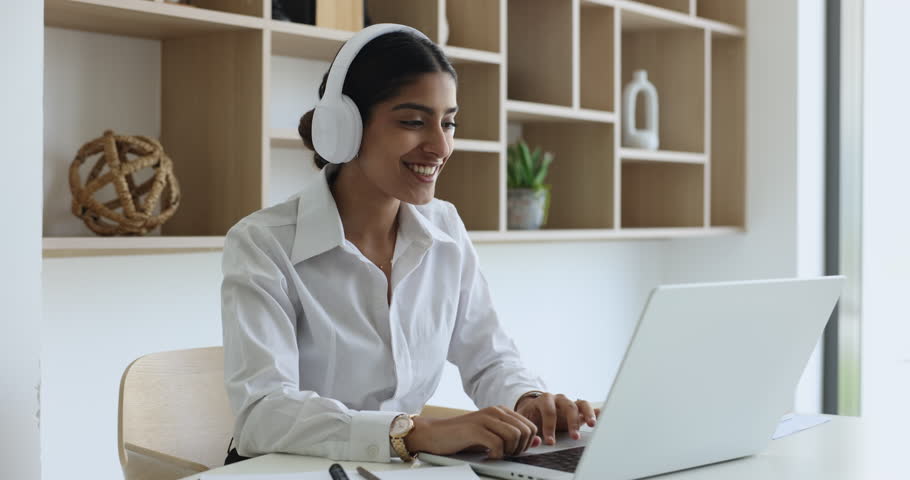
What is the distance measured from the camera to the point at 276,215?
1530mm

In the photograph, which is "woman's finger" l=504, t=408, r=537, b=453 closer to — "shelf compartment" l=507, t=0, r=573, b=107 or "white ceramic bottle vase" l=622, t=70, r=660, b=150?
"shelf compartment" l=507, t=0, r=573, b=107

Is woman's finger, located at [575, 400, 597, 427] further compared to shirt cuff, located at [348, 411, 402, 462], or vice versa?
woman's finger, located at [575, 400, 597, 427]

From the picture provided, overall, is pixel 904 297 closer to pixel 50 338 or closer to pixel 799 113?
pixel 799 113

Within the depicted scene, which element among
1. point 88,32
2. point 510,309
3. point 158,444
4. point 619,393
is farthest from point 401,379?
point 510,309

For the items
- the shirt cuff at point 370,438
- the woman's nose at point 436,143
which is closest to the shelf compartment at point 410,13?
the woman's nose at point 436,143

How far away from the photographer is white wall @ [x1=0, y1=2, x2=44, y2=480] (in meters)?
1.19

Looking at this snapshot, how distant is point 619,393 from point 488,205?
1.67 metres

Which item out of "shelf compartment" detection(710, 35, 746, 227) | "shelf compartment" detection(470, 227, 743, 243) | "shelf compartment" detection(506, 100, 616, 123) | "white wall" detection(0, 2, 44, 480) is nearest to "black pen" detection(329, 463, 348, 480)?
"white wall" detection(0, 2, 44, 480)

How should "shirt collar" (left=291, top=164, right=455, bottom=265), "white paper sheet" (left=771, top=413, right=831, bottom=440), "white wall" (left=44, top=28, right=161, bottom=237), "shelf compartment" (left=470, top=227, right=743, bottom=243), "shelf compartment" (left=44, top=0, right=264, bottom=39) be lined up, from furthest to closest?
"shelf compartment" (left=470, top=227, right=743, bottom=243) < "white wall" (left=44, top=28, right=161, bottom=237) < "shelf compartment" (left=44, top=0, right=264, bottom=39) < "shirt collar" (left=291, top=164, right=455, bottom=265) < "white paper sheet" (left=771, top=413, right=831, bottom=440)

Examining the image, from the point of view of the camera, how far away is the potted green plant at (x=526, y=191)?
2.77m

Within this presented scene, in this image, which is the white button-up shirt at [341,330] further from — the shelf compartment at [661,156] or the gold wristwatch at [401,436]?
the shelf compartment at [661,156]

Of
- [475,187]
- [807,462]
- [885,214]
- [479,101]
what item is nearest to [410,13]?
[479,101]

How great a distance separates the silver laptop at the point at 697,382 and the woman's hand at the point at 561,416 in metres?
0.06

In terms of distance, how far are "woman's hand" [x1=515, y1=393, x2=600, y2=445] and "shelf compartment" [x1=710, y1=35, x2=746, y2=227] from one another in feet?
7.75
